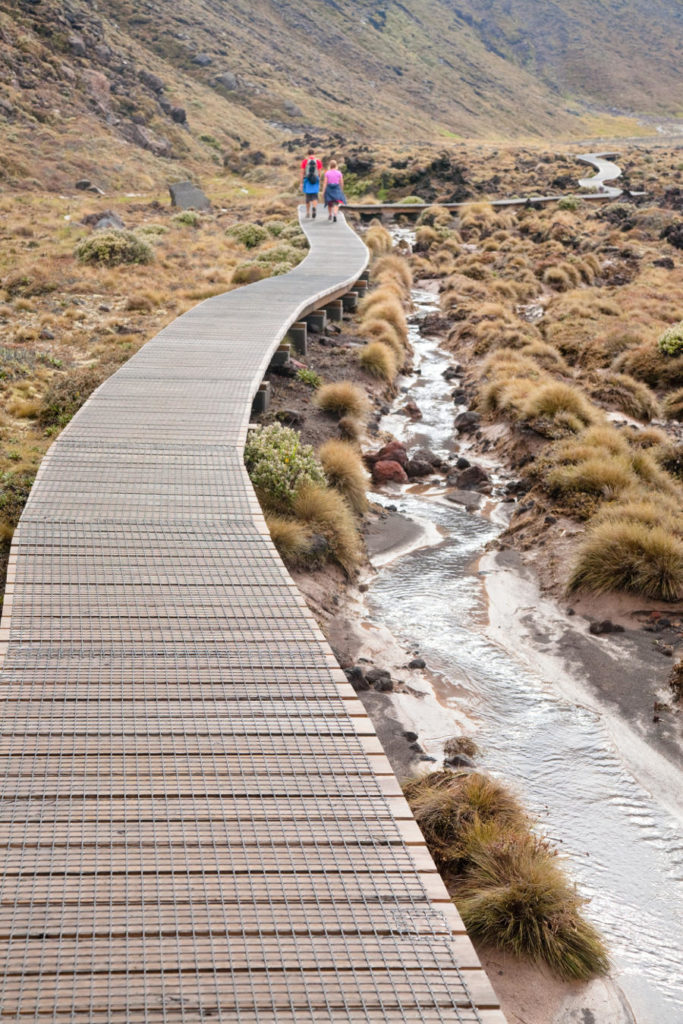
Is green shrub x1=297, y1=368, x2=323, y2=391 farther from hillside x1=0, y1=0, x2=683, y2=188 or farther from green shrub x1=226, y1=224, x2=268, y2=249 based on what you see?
hillside x1=0, y1=0, x2=683, y2=188

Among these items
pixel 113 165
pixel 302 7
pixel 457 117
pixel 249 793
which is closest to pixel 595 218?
pixel 113 165

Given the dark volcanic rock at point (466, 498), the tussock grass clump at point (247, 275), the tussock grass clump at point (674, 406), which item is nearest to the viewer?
the dark volcanic rock at point (466, 498)

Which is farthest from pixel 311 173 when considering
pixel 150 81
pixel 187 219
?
pixel 150 81

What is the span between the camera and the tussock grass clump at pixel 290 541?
843 cm

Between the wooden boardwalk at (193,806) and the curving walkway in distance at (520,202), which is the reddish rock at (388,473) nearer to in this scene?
the wooden boardwalk at (193,806)

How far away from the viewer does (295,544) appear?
28.0 feet

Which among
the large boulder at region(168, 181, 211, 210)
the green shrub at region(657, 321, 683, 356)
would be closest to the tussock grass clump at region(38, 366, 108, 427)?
the green shrub at region(657, 321, 683, 356)

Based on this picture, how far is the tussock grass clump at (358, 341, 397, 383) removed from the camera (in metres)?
15.5

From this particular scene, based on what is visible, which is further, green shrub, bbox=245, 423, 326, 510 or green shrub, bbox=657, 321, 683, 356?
green shrub, bbox=657, 321, 683, 356

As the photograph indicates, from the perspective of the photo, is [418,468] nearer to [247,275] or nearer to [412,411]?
[412,411]

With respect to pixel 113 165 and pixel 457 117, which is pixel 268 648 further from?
pixel 457 117

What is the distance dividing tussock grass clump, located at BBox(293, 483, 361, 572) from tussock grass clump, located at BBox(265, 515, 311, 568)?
0.36m

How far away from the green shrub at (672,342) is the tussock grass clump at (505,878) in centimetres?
1288

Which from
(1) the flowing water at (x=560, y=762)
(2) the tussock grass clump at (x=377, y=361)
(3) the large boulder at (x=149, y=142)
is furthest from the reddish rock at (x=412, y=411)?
(3) the large boulder at (x=149, y=142)
